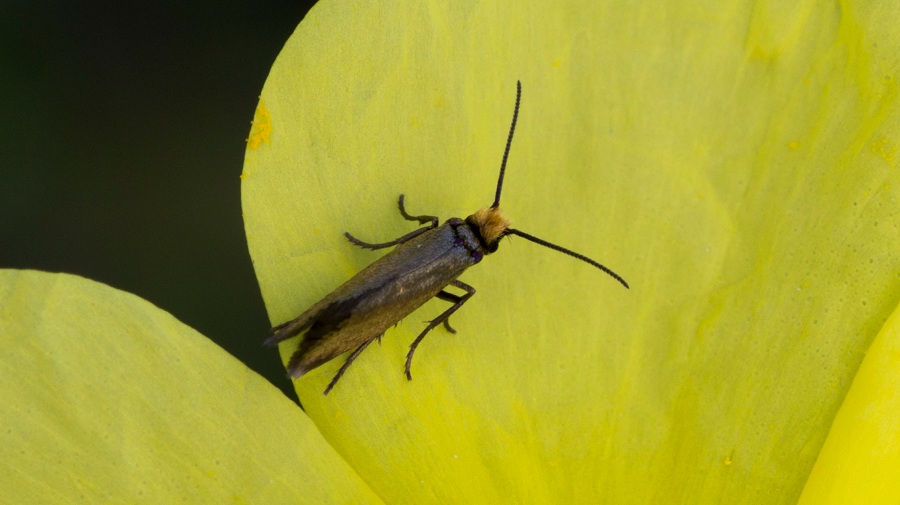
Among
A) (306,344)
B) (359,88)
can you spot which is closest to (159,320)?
(306,344)

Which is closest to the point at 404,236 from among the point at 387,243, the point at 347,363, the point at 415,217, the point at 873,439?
the point at 387,243

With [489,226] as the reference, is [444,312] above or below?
below

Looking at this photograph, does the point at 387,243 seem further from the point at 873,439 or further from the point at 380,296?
the point at 873,439

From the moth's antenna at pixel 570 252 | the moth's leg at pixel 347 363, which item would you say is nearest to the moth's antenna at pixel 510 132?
the moth's antenna at pixel 570 252

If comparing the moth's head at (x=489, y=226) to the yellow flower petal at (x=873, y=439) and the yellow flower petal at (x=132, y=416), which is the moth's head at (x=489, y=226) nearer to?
the yellow flower petal at (x=132, y=416)

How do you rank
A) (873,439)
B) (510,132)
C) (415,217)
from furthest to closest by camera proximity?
(415,217), (510,132), (873,439)

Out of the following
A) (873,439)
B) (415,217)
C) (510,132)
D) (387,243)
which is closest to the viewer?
(873,439)

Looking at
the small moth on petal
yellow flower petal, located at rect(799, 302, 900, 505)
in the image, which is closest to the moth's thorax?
the small moth on petal
